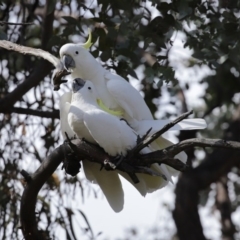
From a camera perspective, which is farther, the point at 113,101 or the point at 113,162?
the point at 113,101

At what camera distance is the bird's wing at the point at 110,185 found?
342 cm

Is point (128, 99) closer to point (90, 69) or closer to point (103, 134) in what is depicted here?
point (90, 69)

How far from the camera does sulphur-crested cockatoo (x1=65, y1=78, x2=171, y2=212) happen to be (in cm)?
308

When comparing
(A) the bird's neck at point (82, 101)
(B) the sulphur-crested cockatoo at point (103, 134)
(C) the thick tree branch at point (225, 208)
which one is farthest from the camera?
(C) the thick tree branch at point (225, 208)

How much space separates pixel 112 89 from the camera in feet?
11.3

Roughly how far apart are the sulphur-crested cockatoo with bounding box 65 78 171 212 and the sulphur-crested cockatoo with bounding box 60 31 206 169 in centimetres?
15

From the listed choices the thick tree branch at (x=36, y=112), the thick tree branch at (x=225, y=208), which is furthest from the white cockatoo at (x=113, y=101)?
the thick tree branch at (x=225, y=208)

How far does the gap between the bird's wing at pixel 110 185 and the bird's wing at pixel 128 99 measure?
294 millimetres

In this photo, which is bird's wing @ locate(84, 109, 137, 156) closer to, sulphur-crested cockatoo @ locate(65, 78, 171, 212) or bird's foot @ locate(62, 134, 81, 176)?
sulphur-crested cockatoo @ locate(65, 78, 171, 212)

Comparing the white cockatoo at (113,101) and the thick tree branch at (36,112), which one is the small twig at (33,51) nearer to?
the white cockatoo at (113,101)

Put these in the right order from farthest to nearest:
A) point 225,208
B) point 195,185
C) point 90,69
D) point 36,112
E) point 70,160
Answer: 1. point 225,208
2. point 195,185
3. point 36,112
4. point 90,69
5. point 70,160

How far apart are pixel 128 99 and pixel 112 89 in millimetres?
93

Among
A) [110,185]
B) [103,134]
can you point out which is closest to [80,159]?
[103,134]

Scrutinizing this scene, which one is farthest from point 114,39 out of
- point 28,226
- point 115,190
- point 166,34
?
point 28,226
